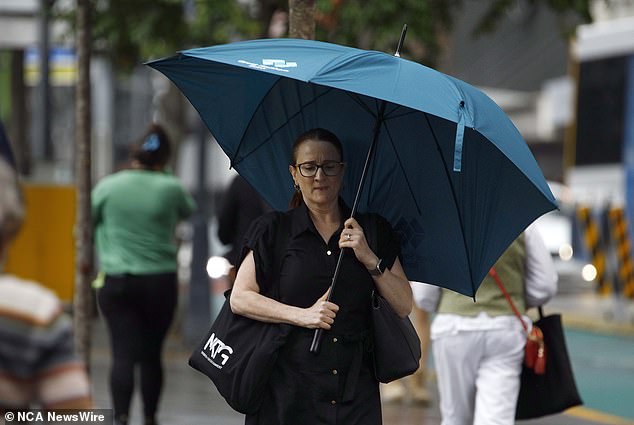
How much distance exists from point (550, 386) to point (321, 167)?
220 centimetres

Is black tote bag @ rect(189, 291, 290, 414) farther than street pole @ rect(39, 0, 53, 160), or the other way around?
street pole @ rect(39, 0, 53, 160)

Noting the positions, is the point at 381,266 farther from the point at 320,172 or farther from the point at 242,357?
the point at 242,357

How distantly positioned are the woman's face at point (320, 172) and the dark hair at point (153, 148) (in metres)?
3.48

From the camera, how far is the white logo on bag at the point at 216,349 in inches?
187

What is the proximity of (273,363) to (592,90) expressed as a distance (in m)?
18.5

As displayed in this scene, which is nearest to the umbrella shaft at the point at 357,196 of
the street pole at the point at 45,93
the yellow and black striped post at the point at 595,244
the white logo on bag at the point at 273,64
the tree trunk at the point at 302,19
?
the white logo on bag at the point at 273,64

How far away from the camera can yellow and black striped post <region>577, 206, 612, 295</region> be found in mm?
19656

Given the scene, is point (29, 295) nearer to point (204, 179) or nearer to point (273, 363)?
point (273, 363)

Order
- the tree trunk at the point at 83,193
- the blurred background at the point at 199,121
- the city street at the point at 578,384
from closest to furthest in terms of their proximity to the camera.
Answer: the tree trunk at the point at 83,193
the city street at the point at 578,384
the blurred background at the point at 199,121

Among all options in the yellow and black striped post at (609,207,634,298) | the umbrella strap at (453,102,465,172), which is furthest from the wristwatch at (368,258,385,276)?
the yellow and black striped post at (609,207,634,298)

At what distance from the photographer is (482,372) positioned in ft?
21.0

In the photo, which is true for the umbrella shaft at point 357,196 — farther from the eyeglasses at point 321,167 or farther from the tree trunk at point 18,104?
the tree trunk at point 18,104

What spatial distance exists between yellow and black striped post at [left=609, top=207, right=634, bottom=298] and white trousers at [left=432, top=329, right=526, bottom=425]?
1271cm

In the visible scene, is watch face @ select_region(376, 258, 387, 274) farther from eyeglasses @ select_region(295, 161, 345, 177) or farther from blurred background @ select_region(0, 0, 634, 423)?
blurred background @ select_region(0, 0, 634, 423)
